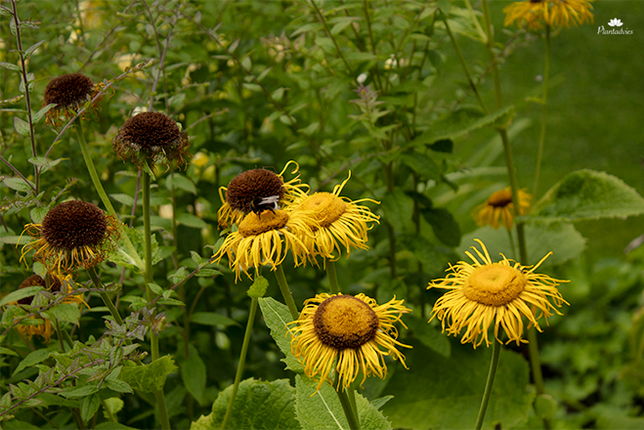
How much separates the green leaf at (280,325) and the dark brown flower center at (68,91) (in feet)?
1.67

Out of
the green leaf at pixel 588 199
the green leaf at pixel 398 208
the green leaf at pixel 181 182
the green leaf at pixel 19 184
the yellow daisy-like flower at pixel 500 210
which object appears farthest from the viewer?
the yellow daisy-like flower at pixel 500 210

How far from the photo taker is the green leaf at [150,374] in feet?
3.19

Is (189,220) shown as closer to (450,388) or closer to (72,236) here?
(72,236)

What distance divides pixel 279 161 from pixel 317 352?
1233 millimetres

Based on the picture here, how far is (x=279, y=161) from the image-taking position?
195 cm

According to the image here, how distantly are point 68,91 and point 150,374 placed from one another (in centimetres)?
54

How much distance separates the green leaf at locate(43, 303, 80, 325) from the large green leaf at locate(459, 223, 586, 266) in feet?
4.36

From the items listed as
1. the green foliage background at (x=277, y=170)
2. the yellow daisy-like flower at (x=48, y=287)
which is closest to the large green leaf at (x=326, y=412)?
the green foliage background at (x=277, y=170)

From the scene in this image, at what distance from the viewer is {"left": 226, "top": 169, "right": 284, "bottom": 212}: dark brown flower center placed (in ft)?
2.76

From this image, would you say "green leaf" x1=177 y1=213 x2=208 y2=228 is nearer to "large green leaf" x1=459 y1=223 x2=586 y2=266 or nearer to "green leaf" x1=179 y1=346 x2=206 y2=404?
"green leaf" x1=179 y1=346 x2=206 y2=404

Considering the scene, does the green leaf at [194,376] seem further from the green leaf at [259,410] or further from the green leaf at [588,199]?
the green leaf at [588,199]

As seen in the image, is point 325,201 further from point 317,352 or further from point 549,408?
point 549,408

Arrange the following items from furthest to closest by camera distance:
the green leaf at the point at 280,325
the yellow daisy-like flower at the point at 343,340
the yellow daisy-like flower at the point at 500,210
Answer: the yellow daisy-like flower at the point at 500,210
the green leaf at the point at 280,325
the yellow daisy-like flower at the point at 343,340

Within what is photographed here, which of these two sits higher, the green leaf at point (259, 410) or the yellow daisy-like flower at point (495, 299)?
the yellow daisy-like flower at point (495, 299)
